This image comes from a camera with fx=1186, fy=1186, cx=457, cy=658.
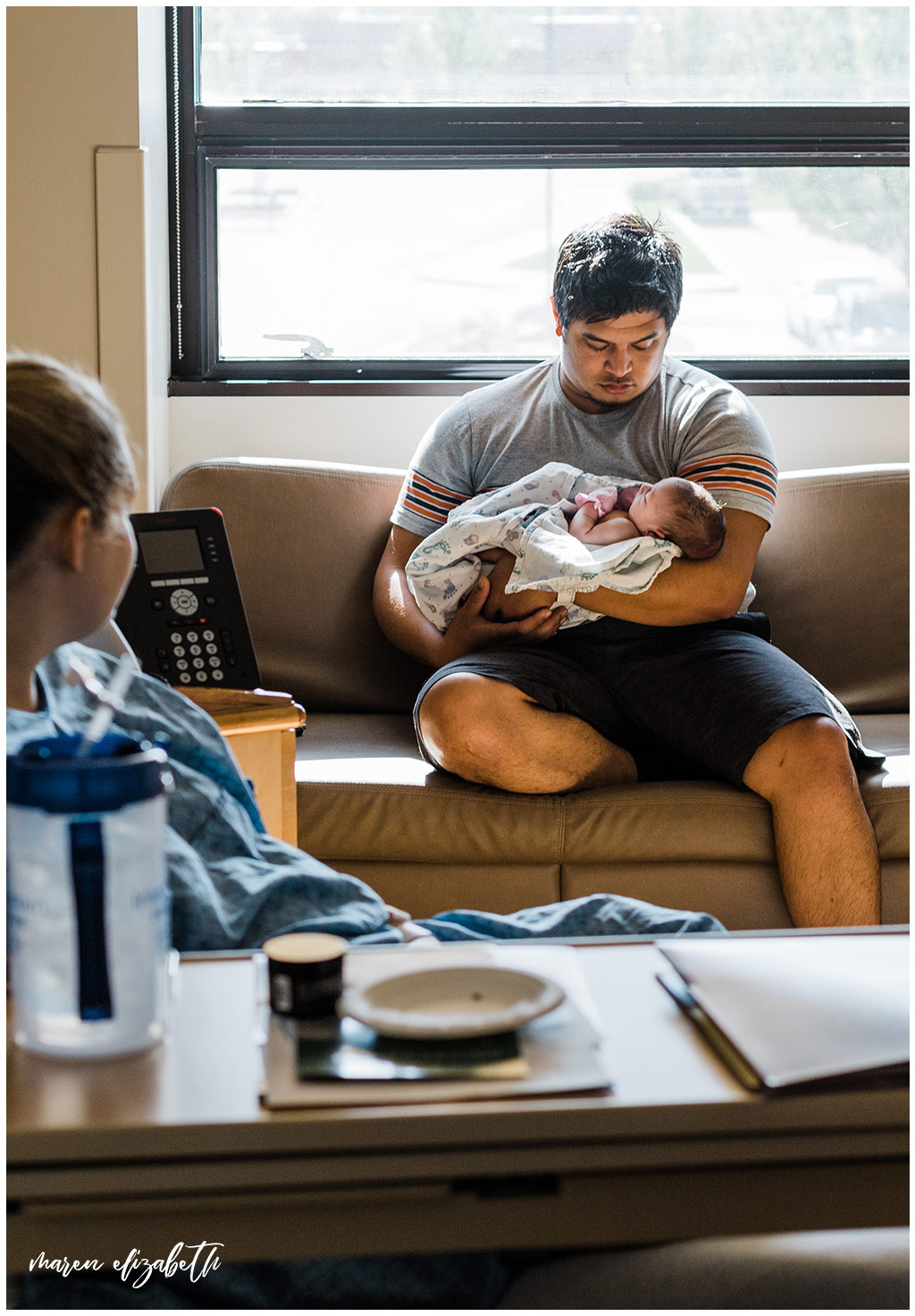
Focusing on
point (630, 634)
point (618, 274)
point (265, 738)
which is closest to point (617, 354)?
point (618, 274)

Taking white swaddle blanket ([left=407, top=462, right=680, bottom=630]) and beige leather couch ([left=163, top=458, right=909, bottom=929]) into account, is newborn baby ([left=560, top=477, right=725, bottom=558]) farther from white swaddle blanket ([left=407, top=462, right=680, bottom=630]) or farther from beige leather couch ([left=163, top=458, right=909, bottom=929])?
beige leather couch ([left=163, top=458, right=909, bottom=929])

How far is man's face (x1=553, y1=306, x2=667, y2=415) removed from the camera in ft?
7.59

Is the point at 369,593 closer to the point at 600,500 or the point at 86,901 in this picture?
the point at 600,500

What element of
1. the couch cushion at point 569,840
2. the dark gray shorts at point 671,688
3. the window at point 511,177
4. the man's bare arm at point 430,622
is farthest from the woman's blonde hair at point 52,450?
the window at point 511,177

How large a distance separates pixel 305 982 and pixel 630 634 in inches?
59.8

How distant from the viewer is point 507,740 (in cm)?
200

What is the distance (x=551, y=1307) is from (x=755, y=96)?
2.94 meters

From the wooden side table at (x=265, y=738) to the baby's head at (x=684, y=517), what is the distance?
828mm

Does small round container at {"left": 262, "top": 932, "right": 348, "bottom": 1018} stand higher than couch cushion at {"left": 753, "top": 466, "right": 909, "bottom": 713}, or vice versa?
couch cushion at {"left": 753, "top": 466, "right": 909, "bottom": 713}

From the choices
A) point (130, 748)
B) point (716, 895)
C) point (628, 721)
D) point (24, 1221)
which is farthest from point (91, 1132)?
point (628, 721)

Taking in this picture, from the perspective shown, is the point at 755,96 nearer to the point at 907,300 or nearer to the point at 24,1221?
the point at 907,300
